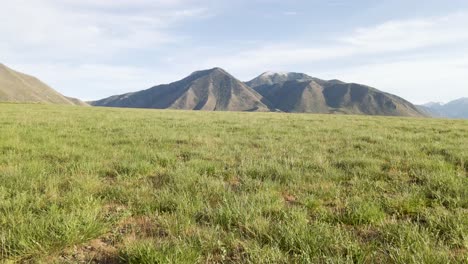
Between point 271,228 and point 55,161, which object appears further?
point 55,161

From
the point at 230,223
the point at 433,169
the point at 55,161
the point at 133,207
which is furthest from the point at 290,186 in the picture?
the point at 55,161

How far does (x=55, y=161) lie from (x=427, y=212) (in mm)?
8327

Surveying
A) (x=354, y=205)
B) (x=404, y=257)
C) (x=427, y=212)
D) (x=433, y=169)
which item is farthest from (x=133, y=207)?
(x=433, y=169)

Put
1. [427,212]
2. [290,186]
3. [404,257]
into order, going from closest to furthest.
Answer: [404,257]
[427,212]
[290,186]

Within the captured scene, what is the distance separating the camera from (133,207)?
5.63m

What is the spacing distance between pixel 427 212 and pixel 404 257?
1809 mm

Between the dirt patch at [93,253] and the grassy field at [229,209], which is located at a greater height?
the grassy field at [229,209]

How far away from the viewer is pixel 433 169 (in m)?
8.30

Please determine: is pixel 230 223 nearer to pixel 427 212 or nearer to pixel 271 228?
pixel 271 228

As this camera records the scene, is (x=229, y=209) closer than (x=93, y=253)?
No

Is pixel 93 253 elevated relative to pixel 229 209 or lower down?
lower down

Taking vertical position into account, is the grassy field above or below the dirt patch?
above

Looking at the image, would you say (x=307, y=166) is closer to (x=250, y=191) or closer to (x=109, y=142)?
(x=250, y=191)

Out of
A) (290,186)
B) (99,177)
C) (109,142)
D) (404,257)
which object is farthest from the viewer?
(109,142)
